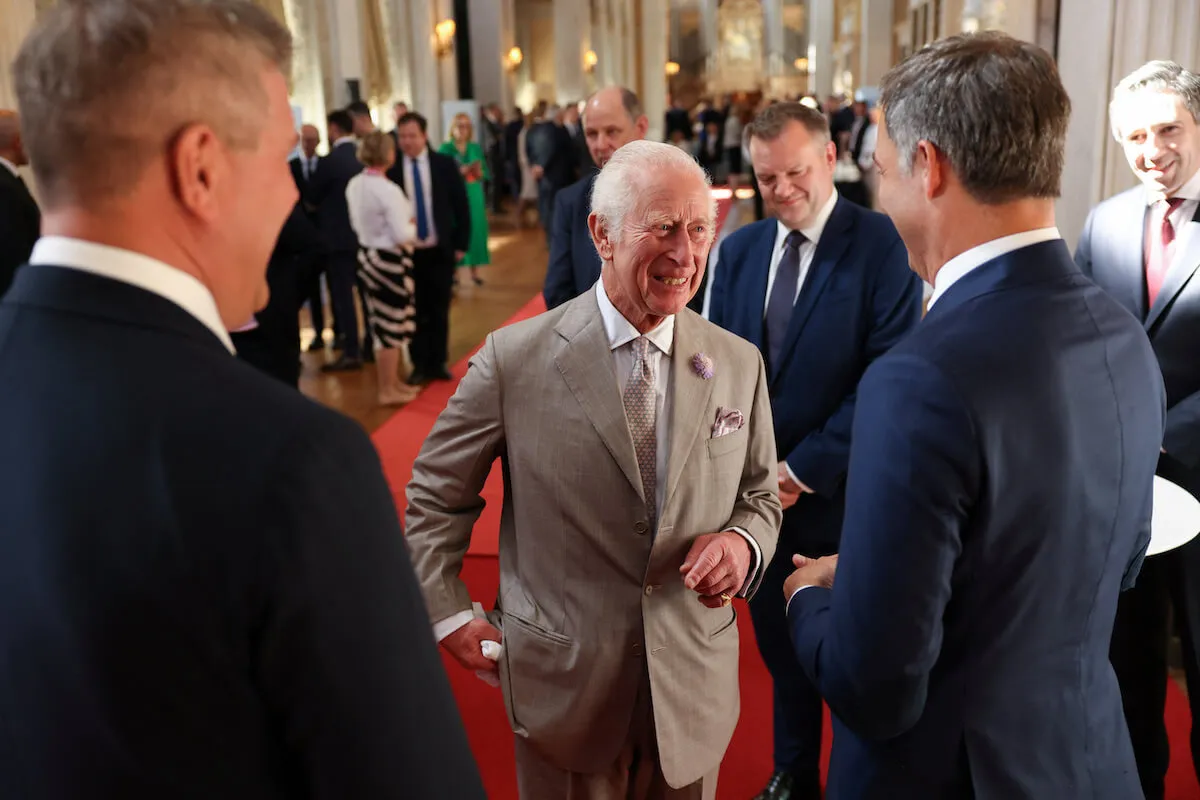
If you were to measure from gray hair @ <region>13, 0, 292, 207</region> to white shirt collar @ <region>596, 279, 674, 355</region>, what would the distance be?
3.66 ft

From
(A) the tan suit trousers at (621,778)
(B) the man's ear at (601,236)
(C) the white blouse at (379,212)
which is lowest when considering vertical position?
(A) the tan suit trousers at (621,778)

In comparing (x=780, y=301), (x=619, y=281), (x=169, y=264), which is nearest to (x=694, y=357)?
(x=619, y=281)

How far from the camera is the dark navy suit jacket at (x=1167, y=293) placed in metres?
2.56

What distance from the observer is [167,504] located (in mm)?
737

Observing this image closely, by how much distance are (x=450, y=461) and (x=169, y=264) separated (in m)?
1.09

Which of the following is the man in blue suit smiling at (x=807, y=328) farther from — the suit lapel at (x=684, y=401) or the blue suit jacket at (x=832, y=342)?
the suit lapel at (x=684, y=401)

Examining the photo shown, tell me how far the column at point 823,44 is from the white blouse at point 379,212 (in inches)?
1209

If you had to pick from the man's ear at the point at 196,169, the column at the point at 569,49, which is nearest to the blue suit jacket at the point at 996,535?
the man's ear at the point at 196,169

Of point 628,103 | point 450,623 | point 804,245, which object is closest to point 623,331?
point 450,623

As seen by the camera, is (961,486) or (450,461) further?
(450,461)

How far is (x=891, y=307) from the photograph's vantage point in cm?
262

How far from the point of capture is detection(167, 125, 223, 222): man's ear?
2.61 feet

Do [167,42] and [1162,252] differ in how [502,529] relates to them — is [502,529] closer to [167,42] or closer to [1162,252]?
[167,42]

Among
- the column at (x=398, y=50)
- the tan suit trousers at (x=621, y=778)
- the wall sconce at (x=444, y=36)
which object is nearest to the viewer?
the tan suit trousers at (x=621, y=778)
